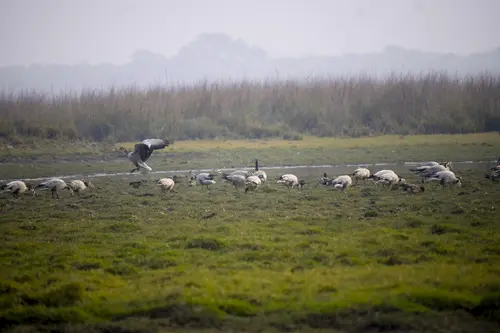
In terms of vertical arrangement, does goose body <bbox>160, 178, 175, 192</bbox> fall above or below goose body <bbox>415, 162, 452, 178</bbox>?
below

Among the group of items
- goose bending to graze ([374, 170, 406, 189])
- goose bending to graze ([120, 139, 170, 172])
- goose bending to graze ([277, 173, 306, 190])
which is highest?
goose bending to graze ([120, 139, 170, 172])

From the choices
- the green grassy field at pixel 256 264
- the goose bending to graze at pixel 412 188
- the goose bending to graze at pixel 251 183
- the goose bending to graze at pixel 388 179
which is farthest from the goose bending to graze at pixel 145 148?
the goose bending to graze at pixel 412 188

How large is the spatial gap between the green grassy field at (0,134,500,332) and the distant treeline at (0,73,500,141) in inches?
828

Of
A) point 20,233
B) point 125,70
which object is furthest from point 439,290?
point 125,70

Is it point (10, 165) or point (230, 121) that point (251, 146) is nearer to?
point (230, 121)

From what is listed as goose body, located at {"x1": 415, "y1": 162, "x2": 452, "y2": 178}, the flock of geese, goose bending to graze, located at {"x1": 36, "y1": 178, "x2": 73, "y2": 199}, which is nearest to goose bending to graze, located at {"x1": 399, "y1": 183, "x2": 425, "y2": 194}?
the flock of geese

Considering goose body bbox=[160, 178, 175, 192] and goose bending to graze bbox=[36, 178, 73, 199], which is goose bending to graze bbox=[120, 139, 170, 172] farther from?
goose bending to graze bbox=[36, 178, 73, 199]

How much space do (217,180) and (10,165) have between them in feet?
38.0

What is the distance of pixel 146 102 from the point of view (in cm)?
4075

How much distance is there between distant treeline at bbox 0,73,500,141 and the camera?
1495 inches

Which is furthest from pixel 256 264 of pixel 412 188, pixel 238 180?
pixel 238 180

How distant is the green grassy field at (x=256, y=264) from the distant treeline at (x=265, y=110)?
21026 millimetres

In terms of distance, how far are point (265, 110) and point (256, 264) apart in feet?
106

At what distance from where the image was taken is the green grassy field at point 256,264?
27.0ft
